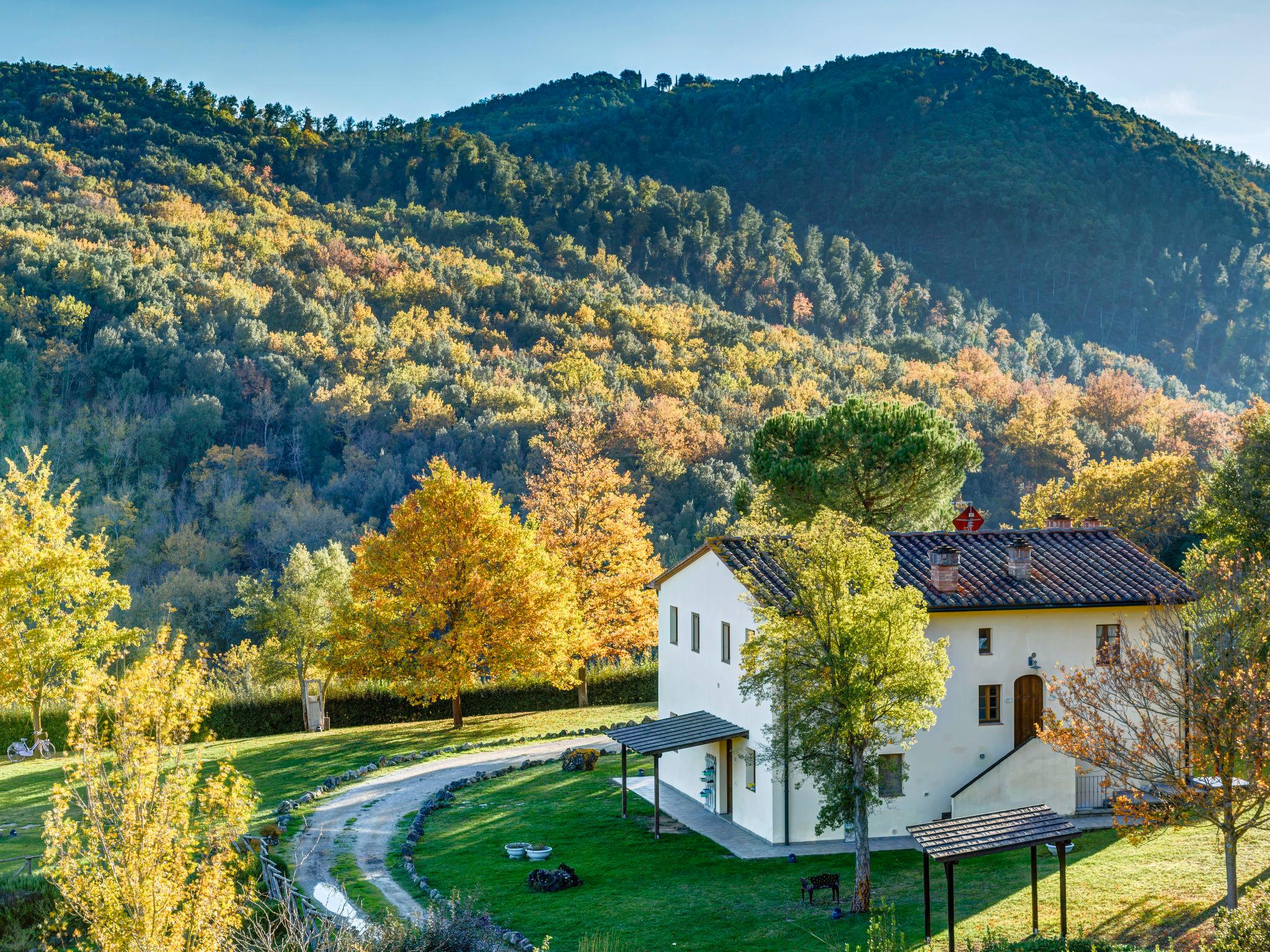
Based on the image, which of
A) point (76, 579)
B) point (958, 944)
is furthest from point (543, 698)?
point (958, 944)

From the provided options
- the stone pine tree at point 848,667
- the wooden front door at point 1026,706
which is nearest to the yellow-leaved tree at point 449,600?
the wooden front door at point 1026,706

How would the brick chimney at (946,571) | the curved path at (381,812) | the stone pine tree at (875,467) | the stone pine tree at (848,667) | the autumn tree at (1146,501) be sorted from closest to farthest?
1. the stone pine tree at (848,667)
2. the curved path at (381,812)
3. the brick chimney at (946,571)
4. the stone pine tree at (875,467)
5. the autumn tree at (1146,501)

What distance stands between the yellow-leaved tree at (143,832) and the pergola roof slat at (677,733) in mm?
12945

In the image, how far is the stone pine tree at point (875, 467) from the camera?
40.4 metres

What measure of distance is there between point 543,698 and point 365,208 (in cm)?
8696

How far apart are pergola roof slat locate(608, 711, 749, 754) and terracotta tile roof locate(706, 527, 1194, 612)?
3.95 metres

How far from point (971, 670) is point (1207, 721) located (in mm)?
8451

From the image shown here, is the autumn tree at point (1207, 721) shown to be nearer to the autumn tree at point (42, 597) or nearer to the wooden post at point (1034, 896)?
the wooden post at point (1034, 896)

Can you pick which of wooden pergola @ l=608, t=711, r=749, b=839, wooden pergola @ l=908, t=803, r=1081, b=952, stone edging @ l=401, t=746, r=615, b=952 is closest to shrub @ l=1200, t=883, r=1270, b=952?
wooden pergola @ l=908, t=803, r=1081, b=952

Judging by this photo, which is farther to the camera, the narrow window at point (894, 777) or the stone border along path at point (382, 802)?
the narrow window at point (894, 777)

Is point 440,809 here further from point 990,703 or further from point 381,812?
point 990,703

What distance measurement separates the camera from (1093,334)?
129m

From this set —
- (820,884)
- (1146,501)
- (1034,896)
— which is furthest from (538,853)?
(1146,501)

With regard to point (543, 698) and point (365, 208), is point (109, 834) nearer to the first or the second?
point (543, 698)
